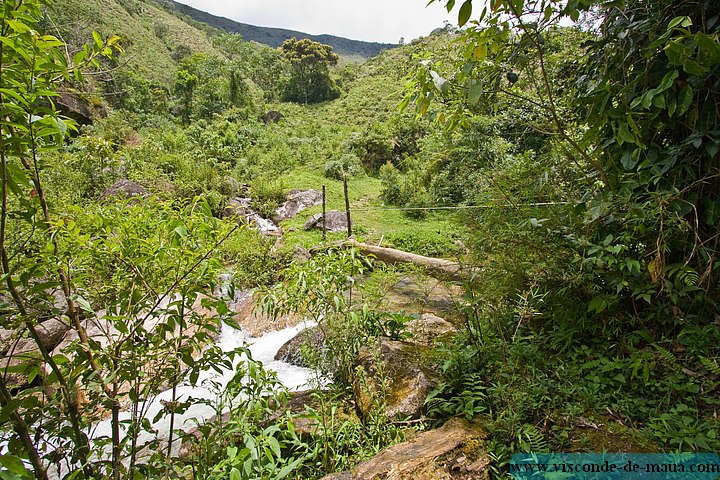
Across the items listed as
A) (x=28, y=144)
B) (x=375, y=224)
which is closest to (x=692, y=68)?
(x=28, y=144)

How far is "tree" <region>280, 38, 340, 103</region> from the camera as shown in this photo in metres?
33.2

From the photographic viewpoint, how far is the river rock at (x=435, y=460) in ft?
5.21

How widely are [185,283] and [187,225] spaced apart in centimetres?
23

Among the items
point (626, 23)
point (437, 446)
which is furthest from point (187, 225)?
point (626, 23)

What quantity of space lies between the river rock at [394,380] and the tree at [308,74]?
3385 cm

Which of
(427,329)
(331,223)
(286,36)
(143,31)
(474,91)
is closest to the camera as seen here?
(474,91)

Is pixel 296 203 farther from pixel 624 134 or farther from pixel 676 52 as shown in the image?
pixel 676 52

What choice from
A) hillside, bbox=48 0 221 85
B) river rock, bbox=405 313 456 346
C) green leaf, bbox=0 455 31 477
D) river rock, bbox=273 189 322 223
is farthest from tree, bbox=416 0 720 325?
hillside, bbox=48 0 221 85

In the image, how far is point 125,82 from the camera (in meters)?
21.1

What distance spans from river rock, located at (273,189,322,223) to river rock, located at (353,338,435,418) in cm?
838

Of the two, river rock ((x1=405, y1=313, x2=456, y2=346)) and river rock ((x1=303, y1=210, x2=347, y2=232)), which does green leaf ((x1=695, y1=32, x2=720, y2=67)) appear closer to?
river rock ((x1=405, y1=313, x2=456, y2=346))

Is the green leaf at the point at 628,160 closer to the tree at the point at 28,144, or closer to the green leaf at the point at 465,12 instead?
the green leaf at the point at 465,12

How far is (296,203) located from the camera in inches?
451

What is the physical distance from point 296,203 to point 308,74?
2630cm
